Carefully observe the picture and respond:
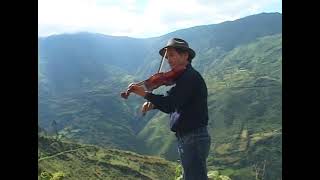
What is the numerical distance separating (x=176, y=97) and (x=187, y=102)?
0.56 feet

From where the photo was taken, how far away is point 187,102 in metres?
6.87

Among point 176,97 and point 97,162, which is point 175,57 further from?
point 97,162

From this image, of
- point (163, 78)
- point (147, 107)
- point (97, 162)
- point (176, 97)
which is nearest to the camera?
point (176, 97)

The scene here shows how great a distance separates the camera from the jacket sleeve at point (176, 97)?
22.2 ft

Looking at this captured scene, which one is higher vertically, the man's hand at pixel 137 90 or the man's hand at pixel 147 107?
the man's hand at pixel 137 90

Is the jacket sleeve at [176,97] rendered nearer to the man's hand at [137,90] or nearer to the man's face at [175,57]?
the man's hand at [137,90]

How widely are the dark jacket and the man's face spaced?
229 millimetres

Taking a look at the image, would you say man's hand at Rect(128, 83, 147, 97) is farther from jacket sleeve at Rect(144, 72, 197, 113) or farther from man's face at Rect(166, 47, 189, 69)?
man's face at Rect(166, 47, 189, 69)

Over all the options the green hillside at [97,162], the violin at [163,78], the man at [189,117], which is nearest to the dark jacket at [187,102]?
the man at [189,117]

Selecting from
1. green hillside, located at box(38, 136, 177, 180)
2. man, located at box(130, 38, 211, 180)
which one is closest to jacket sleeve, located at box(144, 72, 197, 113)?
man, located at box(130, 38, 211, 180)

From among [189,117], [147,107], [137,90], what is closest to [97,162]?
[147,107]
